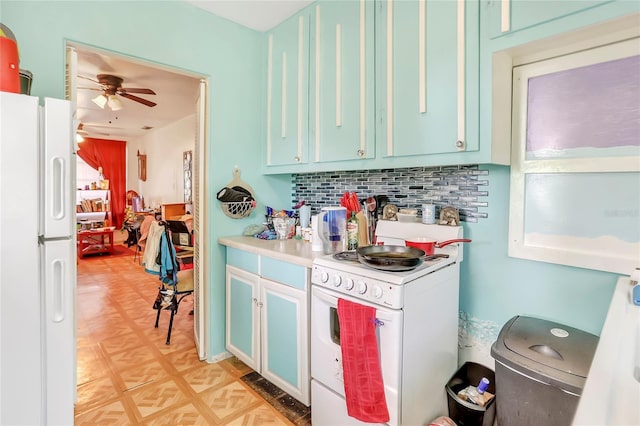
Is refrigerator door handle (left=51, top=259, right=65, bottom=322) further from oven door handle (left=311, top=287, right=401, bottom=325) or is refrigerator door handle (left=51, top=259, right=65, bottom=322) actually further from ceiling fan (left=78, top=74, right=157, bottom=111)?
ceiling fan (left=78, top=74, right=157, bottom=111)

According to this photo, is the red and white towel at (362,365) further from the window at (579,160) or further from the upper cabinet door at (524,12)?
the upper cabinet door at (524,12)

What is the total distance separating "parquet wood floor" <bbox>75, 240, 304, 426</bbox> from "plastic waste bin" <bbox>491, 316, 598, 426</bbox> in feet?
3.81

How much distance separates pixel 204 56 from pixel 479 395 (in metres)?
2.68

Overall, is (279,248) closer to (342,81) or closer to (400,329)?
(400,329)

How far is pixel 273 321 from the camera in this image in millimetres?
1989

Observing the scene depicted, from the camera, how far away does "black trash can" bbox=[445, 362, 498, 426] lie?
59.7 inches

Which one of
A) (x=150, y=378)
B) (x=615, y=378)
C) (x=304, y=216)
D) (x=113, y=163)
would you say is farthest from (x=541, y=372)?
(x=113, y=163)

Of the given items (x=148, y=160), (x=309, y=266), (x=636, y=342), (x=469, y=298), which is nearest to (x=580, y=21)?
(x=636, y=342)

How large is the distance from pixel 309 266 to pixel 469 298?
0.90 meters

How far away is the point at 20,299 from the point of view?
1029 millimetres

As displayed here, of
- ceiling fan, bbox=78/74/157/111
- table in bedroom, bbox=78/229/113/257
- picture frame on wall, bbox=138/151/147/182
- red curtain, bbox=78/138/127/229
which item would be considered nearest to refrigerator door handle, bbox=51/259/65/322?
ceiling fan, bbox=78/74/157/111

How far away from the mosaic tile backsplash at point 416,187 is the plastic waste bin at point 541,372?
0.63 m

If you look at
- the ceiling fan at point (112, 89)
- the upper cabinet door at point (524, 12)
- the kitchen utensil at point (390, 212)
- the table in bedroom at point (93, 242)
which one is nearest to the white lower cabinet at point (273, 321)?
the kitchen utensil at point (390, 212)

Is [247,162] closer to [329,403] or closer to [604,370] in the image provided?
[329,403]
